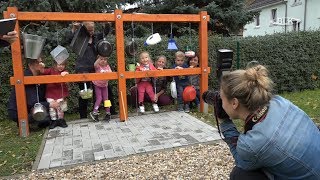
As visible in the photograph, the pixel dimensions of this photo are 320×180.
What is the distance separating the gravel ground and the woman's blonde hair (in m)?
1.66

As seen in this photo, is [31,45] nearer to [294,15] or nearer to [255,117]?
[255,117]

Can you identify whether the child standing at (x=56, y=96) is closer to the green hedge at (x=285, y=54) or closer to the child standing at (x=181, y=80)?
the child standing at (x=181, y=80)

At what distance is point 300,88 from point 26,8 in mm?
7435

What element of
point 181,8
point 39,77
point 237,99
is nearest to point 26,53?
point 39,77

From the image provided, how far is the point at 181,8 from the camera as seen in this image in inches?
396

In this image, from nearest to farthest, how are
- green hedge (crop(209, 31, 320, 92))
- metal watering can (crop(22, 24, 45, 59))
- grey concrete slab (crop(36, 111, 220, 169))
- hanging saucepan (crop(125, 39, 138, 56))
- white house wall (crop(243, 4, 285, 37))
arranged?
1. grey concrete slab (crop(36, 111, 220, 169))
2. metal watering can (crop(22, 24, 45, 59))
3. hanging saucepan (crop(125, 39, 138, 56))
4. green hedge (crop(209, 31, 320, 92))
5. white house wall (crop(243, 4, 285, 37))

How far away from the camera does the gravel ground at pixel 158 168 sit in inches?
137

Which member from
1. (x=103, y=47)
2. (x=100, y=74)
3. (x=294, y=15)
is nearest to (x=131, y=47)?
(x=103, y=47)

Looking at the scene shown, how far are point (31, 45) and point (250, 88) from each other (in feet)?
14.0

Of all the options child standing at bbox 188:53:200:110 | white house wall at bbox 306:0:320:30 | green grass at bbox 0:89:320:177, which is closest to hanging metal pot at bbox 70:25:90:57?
green grass at bbox 0:89:320:177

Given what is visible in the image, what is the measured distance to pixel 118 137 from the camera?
4.92m

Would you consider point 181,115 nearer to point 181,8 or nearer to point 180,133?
point 180,133

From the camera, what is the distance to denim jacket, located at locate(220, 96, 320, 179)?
1.78 metres

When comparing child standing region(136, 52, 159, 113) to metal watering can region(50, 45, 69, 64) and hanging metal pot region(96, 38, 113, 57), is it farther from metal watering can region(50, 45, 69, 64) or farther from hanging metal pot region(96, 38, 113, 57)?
metal watering can region(50, 45, 69, 64)
